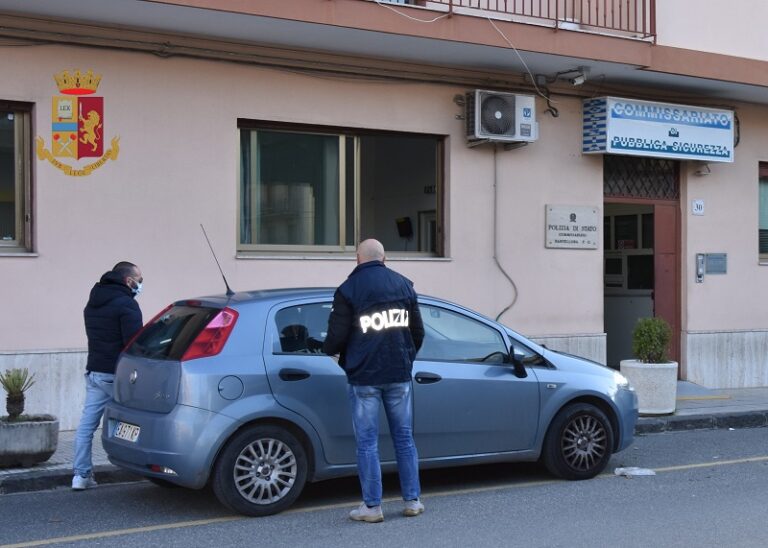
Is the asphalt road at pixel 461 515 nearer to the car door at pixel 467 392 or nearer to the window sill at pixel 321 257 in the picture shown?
the car door at pixel 467 392

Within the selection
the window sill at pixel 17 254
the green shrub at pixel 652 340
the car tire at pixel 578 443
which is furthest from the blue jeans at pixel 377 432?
the green shrub at pixel 652 340

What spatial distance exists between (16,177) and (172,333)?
4.13 meters

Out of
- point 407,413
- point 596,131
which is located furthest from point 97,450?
point 596,131

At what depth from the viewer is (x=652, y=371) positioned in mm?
11664

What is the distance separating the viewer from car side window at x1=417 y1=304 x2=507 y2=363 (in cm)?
782

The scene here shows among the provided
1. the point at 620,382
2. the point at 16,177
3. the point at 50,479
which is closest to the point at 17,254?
the point at 16,177

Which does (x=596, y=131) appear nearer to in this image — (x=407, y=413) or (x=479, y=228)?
(x=479, y=228)

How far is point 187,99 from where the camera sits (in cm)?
1105

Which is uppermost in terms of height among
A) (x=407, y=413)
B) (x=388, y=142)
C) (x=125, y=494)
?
(x=388, y=142)

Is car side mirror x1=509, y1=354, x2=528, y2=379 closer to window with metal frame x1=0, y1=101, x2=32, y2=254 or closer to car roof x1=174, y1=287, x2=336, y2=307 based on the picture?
car roof x1=174, y1=287, x2=336, y2=307

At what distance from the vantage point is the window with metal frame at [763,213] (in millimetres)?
15289

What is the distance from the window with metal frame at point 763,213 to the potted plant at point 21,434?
430 inches

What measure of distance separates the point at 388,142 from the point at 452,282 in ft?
6.19

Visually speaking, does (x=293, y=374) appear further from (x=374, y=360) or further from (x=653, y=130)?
(x=653, y=130)
